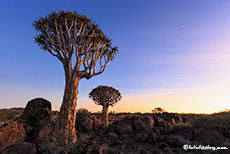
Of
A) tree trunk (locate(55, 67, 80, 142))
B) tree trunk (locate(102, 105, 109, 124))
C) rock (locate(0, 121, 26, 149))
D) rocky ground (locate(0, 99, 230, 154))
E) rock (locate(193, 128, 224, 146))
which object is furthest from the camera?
tree trunk (locate(102, 105, 109, 124))

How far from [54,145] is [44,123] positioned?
2513 millimetres

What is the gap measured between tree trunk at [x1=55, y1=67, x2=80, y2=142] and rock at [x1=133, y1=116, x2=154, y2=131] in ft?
15.3

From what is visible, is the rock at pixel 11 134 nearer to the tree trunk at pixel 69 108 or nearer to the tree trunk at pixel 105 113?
the tree trunk at pixel 69 108

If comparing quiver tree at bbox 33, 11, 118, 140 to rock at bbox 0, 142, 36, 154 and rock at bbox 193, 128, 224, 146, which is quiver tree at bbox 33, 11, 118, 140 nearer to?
rock at bbox 0, 142, 36, 154

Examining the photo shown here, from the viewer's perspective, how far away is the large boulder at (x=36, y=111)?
1003 cm

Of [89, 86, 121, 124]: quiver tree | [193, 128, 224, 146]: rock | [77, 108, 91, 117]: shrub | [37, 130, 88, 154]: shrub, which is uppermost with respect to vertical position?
[89, 86, 121, 124]: quiver tree

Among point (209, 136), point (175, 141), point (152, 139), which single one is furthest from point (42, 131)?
point (209, 136)

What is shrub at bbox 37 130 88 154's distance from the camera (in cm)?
686

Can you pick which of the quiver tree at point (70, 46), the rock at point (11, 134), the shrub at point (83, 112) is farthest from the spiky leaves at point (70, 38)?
the shrub at point (83, 112)

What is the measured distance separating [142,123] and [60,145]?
6.03 meters

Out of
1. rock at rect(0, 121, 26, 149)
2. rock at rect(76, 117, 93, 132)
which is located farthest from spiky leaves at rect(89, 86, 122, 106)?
rock at rect(0, 121, 26, 149)

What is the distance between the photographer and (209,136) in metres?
7.38

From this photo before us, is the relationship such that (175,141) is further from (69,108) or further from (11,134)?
(11,134)

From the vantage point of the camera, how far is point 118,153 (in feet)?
21.4
